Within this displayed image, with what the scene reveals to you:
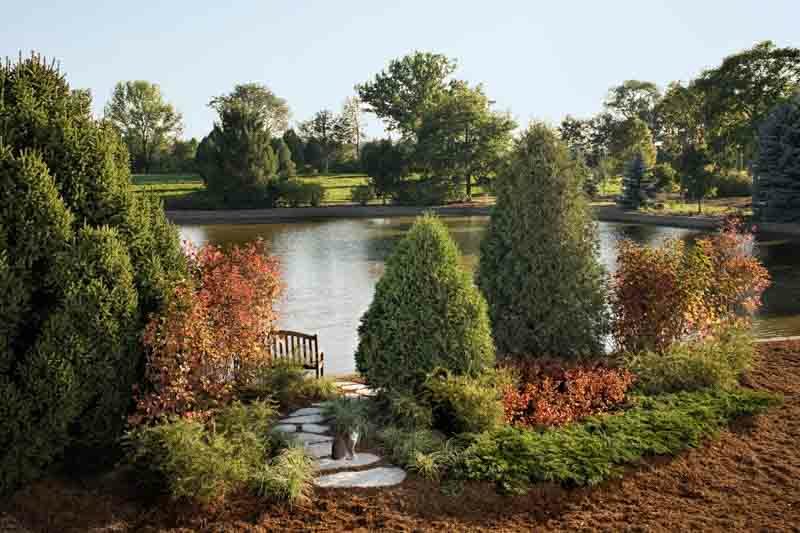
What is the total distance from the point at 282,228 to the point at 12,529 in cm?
3340

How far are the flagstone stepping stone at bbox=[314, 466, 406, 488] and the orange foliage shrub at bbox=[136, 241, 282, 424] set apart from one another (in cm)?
101

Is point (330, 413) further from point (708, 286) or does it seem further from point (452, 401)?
point (708, 286)

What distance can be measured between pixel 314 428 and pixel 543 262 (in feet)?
9.37

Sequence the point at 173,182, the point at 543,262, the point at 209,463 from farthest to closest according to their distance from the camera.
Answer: the point at 173,182 → the point at 543,262 → the point at 209,463

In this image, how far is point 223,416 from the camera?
568cm

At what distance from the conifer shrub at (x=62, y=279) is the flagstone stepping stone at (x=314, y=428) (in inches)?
57.2

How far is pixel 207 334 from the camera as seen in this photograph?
17.9 feet

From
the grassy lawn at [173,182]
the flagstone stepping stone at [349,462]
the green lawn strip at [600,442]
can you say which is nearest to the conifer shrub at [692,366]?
the green lawn strip at [600,442]

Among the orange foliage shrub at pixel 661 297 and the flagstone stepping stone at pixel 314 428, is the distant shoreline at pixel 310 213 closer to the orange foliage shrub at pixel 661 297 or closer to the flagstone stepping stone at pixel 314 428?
the orange foliage shrub at pixel 661 297

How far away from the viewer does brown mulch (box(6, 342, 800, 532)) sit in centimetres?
Answer: 480

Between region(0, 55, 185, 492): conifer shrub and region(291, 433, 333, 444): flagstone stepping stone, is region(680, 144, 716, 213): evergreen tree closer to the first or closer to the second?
region(291, 433, 333, 444): flagstone stepping stone

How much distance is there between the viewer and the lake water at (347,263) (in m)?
13.7

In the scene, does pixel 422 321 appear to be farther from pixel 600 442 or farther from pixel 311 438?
pixel 600 442

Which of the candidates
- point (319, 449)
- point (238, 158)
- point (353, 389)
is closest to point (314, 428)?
point (319, 449)
